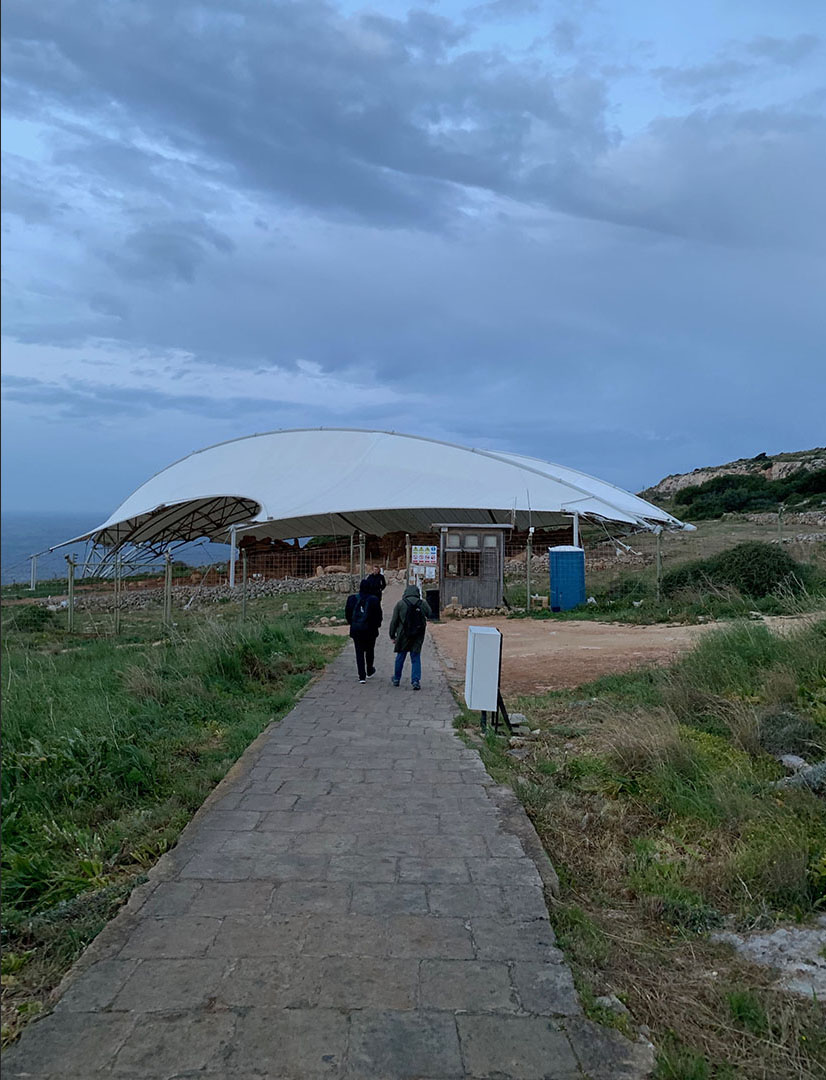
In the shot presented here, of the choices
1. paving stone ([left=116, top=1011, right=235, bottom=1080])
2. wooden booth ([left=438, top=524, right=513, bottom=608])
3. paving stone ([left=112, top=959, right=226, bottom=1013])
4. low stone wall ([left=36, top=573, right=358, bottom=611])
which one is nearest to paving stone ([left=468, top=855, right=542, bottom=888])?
paving stone ([left=112, top=959, right=226, bottom=1013])

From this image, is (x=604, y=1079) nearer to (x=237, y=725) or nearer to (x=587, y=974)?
(x=587, y=974)

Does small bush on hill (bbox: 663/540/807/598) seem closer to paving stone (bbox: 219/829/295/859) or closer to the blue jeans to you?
the blue jeans

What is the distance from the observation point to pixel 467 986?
122 inches

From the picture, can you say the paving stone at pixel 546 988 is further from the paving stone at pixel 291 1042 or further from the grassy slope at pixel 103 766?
the grassy slope at pixel 103 766

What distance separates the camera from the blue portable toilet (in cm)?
2008

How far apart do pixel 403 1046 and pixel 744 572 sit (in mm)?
17301

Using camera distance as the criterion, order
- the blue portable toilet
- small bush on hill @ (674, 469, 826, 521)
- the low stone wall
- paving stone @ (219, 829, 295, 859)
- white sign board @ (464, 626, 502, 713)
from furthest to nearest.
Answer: small bush on hill @ (674, 469, 826, 521)
the low stone wall
the blue portable toilet
white sign board @ (464, 626, 502, 713)
paving stone @ (219, 829, 295, 859)

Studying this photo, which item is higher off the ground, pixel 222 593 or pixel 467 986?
pixel 222 593

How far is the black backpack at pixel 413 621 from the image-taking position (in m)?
9.80

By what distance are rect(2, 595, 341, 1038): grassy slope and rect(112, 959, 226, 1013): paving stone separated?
34 cm

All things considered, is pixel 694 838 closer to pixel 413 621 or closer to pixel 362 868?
pixel 362 868

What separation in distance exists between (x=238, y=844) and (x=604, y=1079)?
2.52m

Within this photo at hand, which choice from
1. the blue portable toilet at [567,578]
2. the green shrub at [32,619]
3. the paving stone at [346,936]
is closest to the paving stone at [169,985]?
the paving stone at [346,936]

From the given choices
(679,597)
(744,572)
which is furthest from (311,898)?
(744,572)
